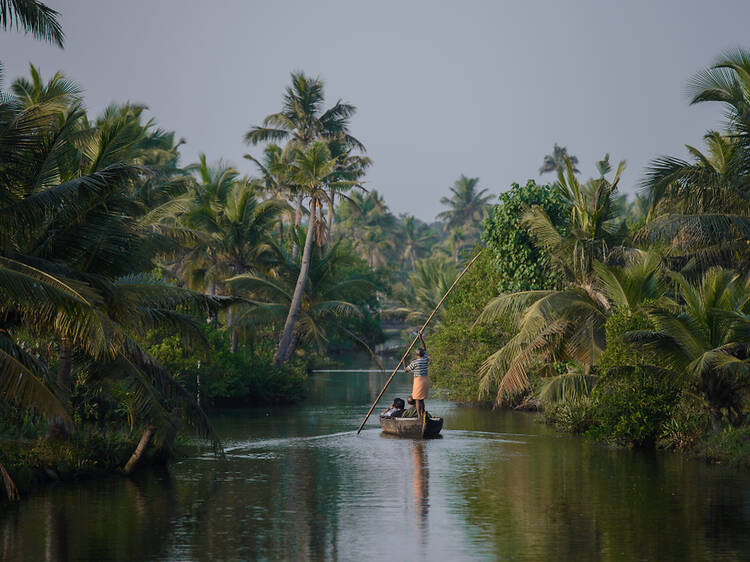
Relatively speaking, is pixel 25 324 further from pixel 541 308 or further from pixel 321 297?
pixel 321 297

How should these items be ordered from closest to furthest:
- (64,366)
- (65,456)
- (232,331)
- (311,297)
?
(65,456) → (64,366) → (232,331) → (311,297)

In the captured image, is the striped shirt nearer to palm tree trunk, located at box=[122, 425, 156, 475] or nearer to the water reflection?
the water reflection

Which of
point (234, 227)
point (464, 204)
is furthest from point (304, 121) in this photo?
point (464, 204)

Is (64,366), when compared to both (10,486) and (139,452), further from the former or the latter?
(10,486)

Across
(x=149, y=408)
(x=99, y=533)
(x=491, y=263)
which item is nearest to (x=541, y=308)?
(x=491, y=263)

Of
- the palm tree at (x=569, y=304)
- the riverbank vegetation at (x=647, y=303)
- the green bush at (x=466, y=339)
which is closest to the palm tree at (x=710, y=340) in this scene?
the riverbank vegetation at (x=647, y=303)

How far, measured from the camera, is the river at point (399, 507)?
11133 millimetres

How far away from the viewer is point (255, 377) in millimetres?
36531

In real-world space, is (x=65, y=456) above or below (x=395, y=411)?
below

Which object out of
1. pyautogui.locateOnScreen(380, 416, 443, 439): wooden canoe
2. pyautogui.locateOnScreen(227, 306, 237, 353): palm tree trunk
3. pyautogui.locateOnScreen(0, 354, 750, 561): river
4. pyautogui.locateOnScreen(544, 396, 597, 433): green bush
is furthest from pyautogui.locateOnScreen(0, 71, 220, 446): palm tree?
pyautogui.locateOnScreen(227, 306, 237, 353): palm tree trunk

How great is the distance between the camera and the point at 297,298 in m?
40.2

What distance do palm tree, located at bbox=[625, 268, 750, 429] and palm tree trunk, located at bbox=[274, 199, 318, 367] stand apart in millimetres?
22328

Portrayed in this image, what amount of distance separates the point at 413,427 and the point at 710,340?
8.11 m

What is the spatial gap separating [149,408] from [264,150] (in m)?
37.3
